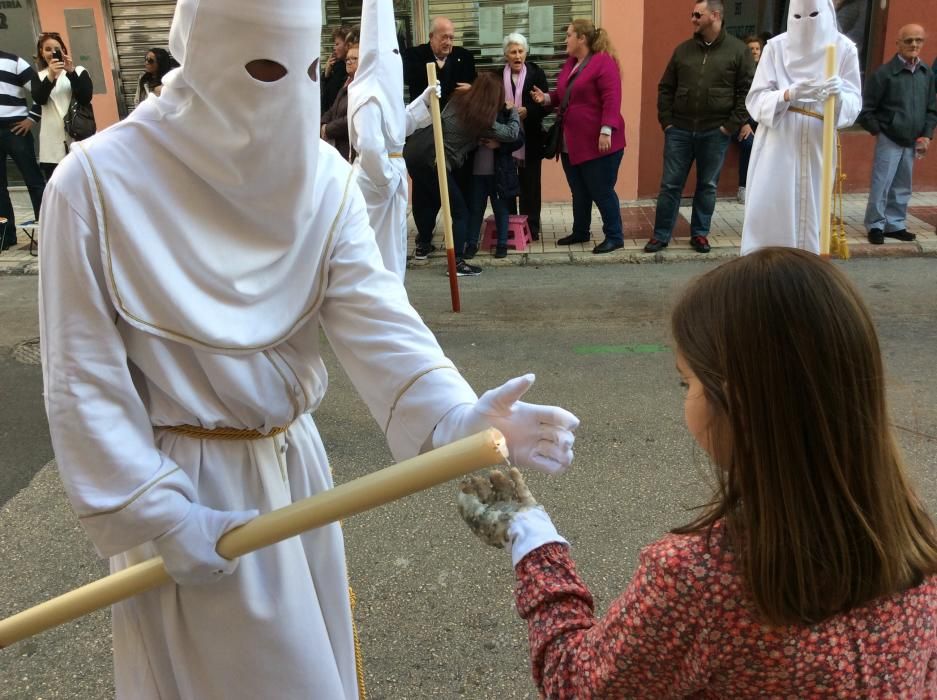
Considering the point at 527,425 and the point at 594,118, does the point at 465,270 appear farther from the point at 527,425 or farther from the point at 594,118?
the point at 527,425

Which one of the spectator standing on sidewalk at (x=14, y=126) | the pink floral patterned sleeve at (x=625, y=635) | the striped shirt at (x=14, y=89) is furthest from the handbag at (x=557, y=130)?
the pink floral patterned sleeve at (x=625, y=635)

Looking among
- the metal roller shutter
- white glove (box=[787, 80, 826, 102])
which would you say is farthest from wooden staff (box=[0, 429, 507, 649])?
the metal roller shutter

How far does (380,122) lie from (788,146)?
10.2ft

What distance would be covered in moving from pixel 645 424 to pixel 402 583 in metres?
1.79

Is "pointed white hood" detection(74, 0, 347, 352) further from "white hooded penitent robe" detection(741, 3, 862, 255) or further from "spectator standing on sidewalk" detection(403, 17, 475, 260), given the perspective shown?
"spectator standing on sidewalk" detection(403, 17, 475, 260)

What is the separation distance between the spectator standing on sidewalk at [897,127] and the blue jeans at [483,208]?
366cm

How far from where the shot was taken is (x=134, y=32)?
11.0 m

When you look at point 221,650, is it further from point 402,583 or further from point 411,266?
point 411,266

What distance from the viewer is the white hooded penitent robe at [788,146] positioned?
20.7ft

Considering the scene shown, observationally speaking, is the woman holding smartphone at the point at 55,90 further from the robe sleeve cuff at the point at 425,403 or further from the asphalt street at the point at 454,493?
the robe sleeve cuff at the point at 425,403

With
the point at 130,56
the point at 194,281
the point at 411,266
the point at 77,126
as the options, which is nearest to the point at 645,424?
the point at 194,281

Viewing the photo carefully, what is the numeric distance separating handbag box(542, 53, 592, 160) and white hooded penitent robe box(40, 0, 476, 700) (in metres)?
7.00

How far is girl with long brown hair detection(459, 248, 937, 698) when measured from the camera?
44.5 inches

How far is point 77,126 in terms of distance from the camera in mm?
9023
